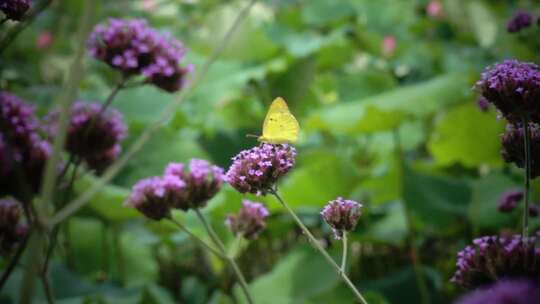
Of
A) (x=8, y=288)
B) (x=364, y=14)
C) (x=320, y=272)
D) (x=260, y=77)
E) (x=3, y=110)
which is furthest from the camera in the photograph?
(x=364, y=14)

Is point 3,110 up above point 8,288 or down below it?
above

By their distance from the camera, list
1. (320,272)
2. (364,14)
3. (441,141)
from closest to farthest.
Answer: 1. (320,272)
2. (441,141)
3. (364,14)

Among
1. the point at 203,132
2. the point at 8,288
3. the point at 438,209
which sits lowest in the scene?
the point at 8,288

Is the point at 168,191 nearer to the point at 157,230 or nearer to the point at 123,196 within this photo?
the point at 123,196

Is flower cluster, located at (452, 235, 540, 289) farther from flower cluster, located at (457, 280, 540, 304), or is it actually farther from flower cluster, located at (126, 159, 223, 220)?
flower cluster, located at (126, 159, 223, 220)

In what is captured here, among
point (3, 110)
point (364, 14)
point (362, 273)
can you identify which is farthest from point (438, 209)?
point (364, 14)

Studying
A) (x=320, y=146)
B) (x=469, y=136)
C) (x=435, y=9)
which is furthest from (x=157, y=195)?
(x=435, y=9)

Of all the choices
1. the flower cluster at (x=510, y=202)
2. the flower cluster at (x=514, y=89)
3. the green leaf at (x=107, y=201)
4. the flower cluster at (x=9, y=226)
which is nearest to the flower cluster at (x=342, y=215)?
the flower cluster at (x=514, y=89)
